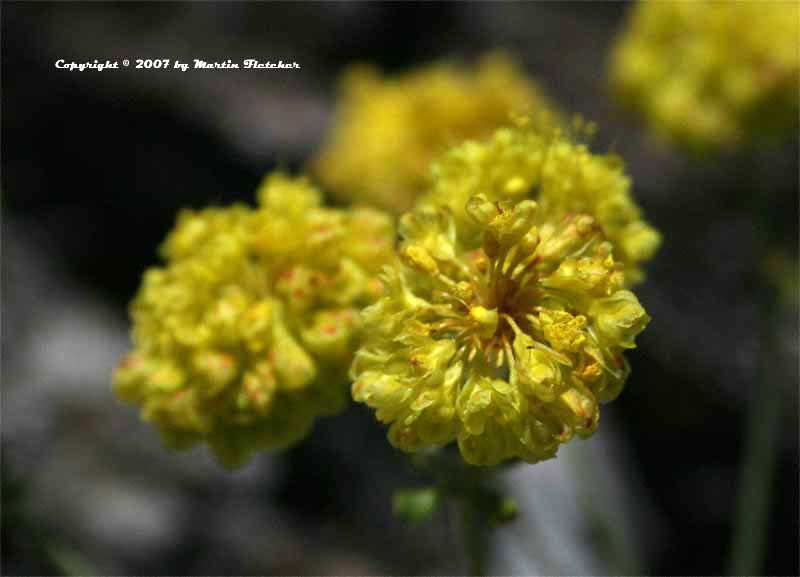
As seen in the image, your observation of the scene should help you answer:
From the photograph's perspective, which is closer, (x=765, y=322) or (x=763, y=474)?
Result: (x=763, y=474)

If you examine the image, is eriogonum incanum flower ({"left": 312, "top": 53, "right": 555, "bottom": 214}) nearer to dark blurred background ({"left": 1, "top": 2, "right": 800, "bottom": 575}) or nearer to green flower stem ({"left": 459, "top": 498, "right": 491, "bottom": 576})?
dark blurred background ({"left": 1, "top": 2, "right": 800, "bottom": 575})

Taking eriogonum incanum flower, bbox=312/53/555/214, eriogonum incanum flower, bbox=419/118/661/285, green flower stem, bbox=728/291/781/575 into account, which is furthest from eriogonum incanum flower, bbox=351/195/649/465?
eriogonum incanum flower, bbox=312/53/555/214

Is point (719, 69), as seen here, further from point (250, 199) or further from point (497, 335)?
point (250, 199)

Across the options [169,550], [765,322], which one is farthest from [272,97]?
[765,322]

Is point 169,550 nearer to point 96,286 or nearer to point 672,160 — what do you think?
point 96,286

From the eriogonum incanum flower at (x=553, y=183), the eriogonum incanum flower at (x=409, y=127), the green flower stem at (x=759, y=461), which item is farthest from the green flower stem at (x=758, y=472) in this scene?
the eriogonum incanum flower at (x=409, y=127)

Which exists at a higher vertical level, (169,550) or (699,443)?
(699,443)

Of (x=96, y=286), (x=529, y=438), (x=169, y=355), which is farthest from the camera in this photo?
(x=96, y=286)

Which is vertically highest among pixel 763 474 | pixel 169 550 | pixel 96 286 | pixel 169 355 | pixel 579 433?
pixel 96 286
